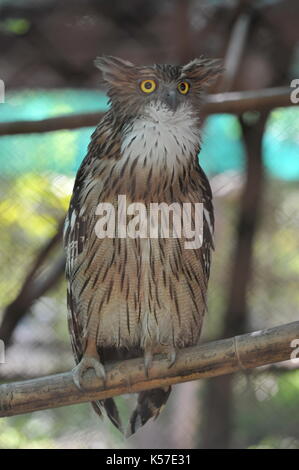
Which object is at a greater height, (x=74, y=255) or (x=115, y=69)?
(x=115, y=69)

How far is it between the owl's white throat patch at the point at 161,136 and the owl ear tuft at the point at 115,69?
99 millimetres

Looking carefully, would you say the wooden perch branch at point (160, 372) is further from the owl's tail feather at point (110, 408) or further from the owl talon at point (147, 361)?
the owl's tail feather at point (110, 408)

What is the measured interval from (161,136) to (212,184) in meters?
0.65

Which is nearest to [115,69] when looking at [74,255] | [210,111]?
[210,111]

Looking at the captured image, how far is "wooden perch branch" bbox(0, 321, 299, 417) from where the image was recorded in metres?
1.38

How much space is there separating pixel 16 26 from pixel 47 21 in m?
0.10

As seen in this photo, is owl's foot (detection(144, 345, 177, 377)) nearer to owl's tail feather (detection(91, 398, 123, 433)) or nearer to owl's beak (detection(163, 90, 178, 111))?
owl's tail feather (detection(91, 398, 123, 433))

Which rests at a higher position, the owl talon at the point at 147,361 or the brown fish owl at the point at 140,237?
the brown fish owl at the point at 140,237

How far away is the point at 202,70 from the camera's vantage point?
1590 millimetres

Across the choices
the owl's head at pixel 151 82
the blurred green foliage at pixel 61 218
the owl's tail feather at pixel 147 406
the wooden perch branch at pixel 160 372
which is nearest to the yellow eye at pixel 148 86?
the owl's head at pixel 151 82

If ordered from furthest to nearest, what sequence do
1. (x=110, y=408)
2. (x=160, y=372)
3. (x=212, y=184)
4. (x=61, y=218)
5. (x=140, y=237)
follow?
(x=212, y=184) → (x=61, y=218) → (x=110, y=408) → (x=140, y=237) → (x=160, y=372)

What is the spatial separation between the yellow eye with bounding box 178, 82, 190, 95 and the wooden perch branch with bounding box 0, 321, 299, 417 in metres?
0.58

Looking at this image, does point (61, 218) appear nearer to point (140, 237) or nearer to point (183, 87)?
point (140, 237)

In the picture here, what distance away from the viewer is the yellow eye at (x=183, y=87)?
158cm
